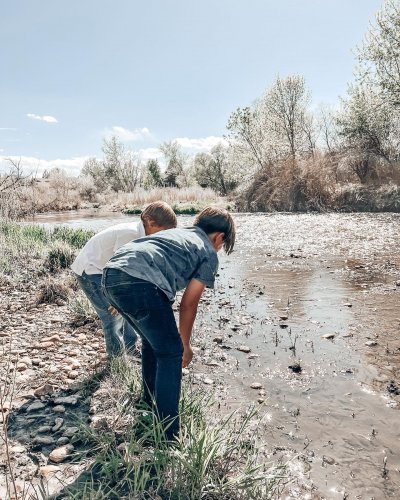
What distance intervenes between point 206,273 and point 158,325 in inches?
18.2

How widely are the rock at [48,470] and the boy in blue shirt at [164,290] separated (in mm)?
751

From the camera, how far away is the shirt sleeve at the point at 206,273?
2518 millimetres

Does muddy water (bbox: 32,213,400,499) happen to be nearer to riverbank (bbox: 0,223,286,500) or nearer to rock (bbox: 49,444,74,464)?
riverbank (bbox: 0,223,286,500)

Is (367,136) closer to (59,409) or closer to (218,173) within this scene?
(218,173)

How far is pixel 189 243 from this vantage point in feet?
8.47

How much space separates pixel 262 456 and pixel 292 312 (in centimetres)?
376

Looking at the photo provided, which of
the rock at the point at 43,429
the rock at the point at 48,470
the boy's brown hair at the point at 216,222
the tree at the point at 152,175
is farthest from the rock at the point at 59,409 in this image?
the tree at the point at 152,175

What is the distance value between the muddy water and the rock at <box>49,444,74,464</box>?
4.88 feet

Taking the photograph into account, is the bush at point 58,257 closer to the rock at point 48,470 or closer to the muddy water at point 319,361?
the muddy water at point 319,361

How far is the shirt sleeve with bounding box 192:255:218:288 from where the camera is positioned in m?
2.52

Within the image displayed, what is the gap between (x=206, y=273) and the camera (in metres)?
2.53

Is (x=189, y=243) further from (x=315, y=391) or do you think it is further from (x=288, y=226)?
(x=288, y=226)

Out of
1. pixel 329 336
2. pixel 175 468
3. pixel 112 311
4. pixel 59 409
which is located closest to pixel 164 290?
pixel 175 468

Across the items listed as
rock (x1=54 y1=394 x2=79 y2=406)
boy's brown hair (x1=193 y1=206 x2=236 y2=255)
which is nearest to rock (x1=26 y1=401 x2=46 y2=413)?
rock (x1=54 y1=394 x2=79 y2=406)
